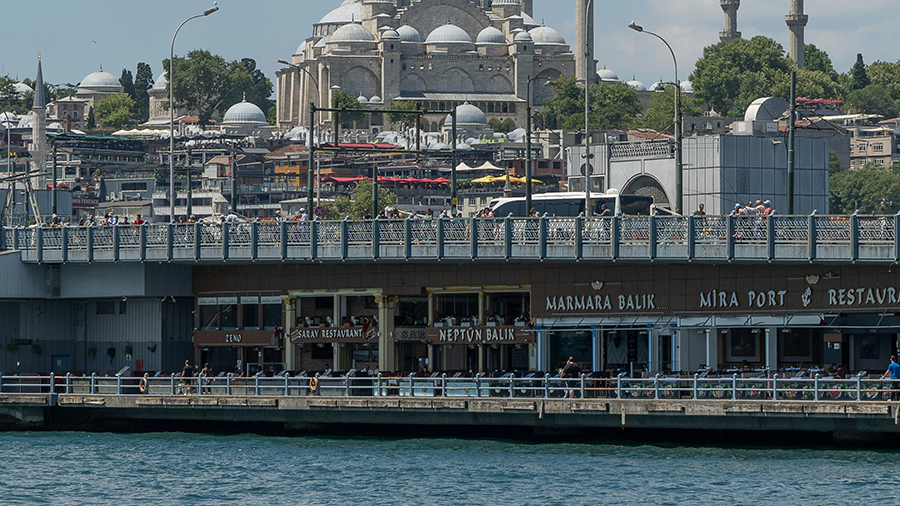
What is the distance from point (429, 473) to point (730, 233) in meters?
10.6

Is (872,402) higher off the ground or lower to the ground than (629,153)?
lower

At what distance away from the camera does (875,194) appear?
606 ft

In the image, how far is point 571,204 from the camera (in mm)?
58688

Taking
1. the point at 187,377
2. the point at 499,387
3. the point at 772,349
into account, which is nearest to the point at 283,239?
the point at 187,377

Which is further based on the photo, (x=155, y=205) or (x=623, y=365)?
(x=155, y=205)

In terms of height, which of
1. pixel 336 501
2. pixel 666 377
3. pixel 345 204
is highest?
pixel 345 204

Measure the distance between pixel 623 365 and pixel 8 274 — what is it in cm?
2039

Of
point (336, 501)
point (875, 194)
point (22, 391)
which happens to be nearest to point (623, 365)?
point (336, 501)

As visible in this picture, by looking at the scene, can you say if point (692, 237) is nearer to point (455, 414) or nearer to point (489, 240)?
point (489, 240)

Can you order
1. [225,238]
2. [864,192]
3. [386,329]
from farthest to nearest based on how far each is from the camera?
[864,192]
[386,329]
[225,238]

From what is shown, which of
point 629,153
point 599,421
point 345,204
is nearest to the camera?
point 599,421

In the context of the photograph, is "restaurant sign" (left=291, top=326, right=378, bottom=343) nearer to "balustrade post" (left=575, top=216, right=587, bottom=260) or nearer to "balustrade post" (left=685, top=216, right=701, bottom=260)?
"balustrade post" (left=575, top=216, right=587, bottom=260)

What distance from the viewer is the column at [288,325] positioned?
53156mm

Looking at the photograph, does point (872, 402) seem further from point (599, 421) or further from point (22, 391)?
point (22, 391)
